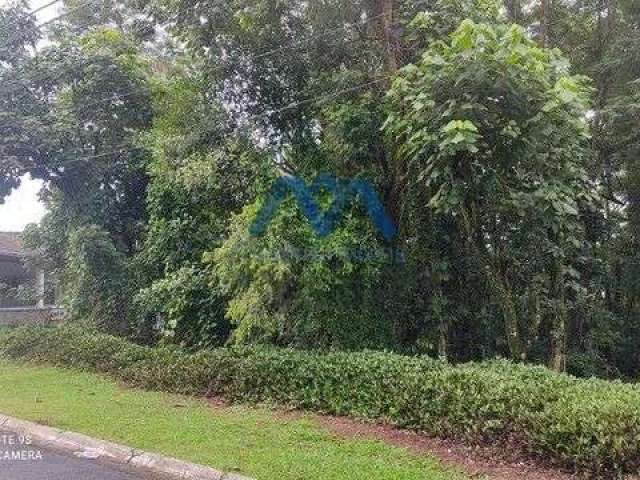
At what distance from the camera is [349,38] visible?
374 inches

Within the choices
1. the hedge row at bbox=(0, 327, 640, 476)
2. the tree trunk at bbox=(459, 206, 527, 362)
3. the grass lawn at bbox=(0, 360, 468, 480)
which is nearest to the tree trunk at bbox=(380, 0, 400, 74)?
the tree trunk at bbox=(459, 206, 527, 362)

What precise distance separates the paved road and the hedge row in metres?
2.45

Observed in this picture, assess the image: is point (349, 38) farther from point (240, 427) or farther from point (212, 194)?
point (240, 427)

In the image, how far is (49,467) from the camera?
569cm

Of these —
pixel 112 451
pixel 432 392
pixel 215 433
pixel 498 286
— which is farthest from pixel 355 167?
pixel 112 451

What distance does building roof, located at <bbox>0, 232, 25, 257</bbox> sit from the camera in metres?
20.1

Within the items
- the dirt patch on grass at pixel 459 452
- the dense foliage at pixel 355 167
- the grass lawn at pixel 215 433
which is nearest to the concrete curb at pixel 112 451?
the grass lawn at pixel 215 433

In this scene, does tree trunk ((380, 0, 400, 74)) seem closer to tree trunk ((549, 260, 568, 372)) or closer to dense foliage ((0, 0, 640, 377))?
dense foliage ((0, 0, 640, 377))

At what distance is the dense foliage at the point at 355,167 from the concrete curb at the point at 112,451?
274cm

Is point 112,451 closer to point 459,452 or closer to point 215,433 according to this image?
point 215,433

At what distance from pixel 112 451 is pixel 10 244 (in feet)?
60.3

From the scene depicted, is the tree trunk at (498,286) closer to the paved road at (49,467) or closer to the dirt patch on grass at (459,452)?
the dirt patch on grass at (459,452)

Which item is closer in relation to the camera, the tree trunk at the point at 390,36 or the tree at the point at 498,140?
the tree at the point at 498,140

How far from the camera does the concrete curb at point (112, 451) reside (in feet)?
17.7
